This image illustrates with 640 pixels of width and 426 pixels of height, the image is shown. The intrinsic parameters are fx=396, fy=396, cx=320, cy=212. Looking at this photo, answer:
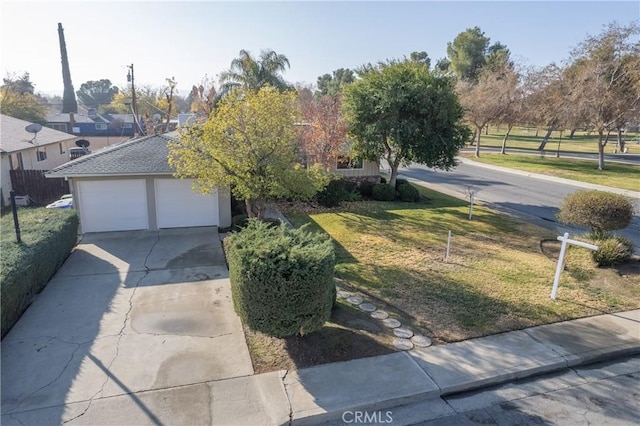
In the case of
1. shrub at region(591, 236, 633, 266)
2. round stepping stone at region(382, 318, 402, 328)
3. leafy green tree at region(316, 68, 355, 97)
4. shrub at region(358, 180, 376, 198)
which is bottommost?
round stepping stone at region(382, 318, 402, 328)

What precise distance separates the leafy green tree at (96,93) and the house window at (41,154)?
3590 inches

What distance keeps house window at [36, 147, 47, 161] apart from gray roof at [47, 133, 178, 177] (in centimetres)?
1050

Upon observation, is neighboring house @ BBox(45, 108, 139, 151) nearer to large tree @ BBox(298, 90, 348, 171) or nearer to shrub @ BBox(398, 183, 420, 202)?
large tree @ BBox(298, 90, 348, 171)

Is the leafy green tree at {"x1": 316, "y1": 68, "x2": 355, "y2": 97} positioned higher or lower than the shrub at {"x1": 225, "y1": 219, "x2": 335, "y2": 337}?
higher

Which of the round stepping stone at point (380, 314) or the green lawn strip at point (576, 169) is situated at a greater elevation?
the green lawn strip at point (576, 169)

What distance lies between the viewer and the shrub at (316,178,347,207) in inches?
706

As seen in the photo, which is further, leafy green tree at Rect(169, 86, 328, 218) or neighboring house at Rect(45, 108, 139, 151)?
neighboring house at Rect(45, 108, 139, 151)

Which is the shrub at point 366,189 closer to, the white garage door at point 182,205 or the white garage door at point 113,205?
the white garage door at point 182,205

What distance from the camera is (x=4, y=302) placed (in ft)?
22.8

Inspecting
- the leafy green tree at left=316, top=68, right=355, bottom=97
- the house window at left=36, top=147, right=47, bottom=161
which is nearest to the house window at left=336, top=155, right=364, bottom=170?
the house window at left=36, top=147, right=47, bottom=161

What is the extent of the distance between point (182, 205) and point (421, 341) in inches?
387

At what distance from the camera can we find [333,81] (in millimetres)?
75438

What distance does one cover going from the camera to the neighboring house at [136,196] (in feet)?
42.5

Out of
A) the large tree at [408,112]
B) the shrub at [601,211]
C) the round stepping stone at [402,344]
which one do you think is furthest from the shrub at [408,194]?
the round stepping stone at [402,344]
